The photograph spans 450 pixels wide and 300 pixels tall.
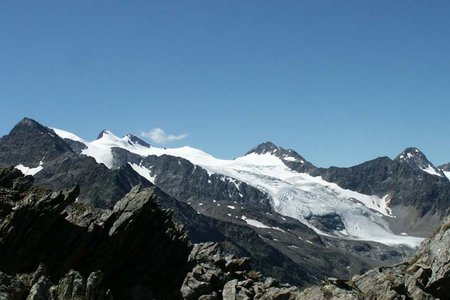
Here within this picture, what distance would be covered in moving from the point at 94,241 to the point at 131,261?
19.5 ft

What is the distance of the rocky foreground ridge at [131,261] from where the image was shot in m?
42.9

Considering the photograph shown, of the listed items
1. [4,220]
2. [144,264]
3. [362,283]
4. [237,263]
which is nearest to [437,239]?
[362,283]

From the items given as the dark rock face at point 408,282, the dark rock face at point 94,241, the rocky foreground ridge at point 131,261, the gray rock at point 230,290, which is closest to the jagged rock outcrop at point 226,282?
the gray rock at point 230,290

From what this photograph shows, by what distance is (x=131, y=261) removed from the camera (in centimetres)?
5644

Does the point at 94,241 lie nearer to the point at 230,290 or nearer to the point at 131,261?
the point at 131,261

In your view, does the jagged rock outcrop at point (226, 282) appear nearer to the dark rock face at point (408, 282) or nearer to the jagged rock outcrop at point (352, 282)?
the jagged rock outcrop at point (352, 282)

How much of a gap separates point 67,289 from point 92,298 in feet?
8.15

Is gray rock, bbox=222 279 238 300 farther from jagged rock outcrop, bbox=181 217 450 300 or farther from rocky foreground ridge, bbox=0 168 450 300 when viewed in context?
rocky foreground ridge, bbox=0 168 450 300

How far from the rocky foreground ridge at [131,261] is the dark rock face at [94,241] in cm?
9

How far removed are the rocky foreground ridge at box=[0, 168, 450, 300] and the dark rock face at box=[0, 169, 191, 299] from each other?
0.30ft

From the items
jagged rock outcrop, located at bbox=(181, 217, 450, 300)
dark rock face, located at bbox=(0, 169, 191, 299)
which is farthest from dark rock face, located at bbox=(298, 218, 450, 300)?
dark rock face, located at bbox=(0, 169, 191, 299)

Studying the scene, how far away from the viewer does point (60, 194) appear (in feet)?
166

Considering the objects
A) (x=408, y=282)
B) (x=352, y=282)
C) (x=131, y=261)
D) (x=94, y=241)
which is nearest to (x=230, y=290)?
(x=131, y=261)

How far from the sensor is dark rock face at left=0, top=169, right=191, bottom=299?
4697 cm
